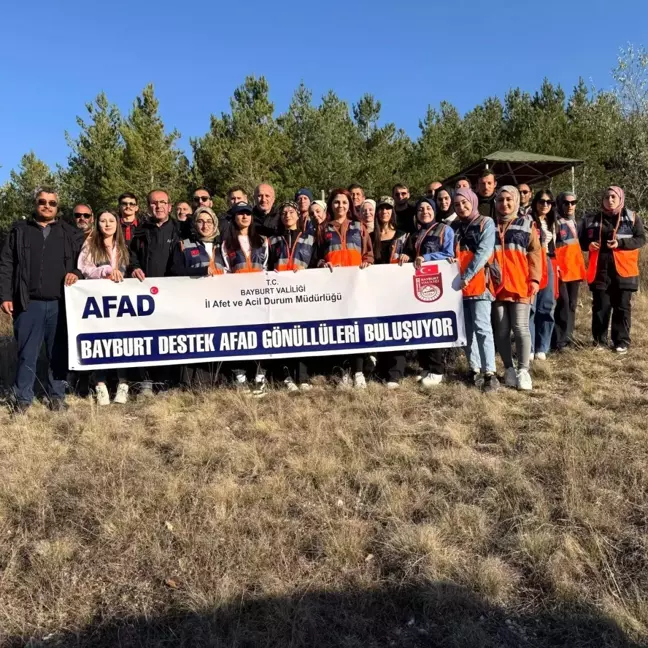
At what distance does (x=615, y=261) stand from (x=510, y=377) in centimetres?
240

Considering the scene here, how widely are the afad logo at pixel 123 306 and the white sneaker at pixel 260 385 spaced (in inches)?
52.2

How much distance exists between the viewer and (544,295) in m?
6.64

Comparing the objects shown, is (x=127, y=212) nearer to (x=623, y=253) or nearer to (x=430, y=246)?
(x=430, y=246)

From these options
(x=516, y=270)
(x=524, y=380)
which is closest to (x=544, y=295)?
(x=516, y=270)

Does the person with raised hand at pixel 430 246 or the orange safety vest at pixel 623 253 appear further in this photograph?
the orange safety vest at pixel 623 253

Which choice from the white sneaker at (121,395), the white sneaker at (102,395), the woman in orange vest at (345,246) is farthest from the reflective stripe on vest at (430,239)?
the white sneaker at (102,395)

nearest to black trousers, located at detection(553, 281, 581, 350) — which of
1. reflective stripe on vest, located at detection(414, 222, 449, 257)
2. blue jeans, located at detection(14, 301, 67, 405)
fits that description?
reflective stripe on vest, located at detection(414, 222, 449, 257)

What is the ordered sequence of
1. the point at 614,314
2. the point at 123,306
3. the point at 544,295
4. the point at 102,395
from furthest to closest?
1. the point at 614,314
2. the point at 544,295
3. the point at 102,395
4. the point at 123,306

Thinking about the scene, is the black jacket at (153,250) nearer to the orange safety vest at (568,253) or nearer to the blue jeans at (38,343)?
the blue jeans at (38,343)

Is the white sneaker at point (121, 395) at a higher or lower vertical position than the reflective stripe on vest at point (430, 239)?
lower

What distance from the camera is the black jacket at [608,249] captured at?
6.64 meters

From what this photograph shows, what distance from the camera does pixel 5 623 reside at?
2.52 meters

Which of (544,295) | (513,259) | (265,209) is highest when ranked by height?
(265,209)

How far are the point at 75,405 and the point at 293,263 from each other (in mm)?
2714
